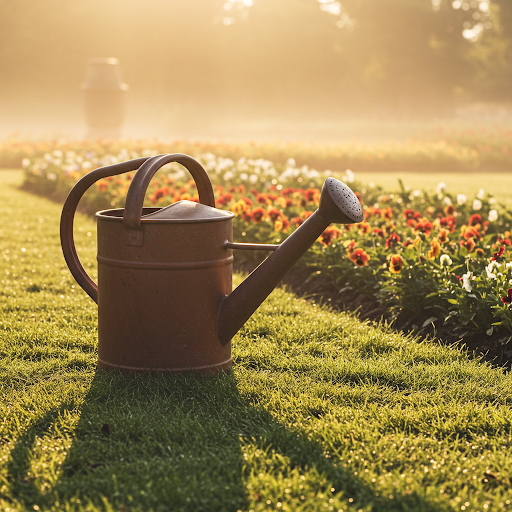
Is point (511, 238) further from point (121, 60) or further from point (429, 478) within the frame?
point (121, 60)

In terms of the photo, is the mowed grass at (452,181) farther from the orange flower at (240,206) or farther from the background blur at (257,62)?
the background blur at (257,62)

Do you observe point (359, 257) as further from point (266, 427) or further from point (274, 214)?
point (266, 427)

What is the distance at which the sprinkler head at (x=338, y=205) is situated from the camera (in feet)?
7.32

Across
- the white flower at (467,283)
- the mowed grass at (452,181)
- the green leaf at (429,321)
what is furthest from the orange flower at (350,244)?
the mowed grass at (452,181)

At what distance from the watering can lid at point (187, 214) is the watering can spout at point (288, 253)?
0.27 metres

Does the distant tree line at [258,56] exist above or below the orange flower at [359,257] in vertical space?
above

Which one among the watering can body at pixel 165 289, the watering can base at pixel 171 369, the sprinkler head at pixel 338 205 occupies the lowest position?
the watering can base at pixel 171 369

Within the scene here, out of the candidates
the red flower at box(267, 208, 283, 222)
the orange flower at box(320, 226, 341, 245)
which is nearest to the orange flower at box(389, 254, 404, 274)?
the orange flower at box(320, 226, 341, 245)

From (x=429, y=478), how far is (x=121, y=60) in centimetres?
3779

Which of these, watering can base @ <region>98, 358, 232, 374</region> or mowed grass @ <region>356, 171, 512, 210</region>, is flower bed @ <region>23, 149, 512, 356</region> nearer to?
watering can base @ <region>98, 358, 232, 374</region>

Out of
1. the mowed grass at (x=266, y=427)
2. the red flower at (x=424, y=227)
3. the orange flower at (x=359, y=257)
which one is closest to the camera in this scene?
the mowed grass at (x=266, y=427)

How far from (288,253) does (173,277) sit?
44 centimetres

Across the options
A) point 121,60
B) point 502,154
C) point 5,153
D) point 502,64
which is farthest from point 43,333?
point 121,60

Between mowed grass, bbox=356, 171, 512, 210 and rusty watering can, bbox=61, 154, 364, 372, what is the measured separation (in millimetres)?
7368
